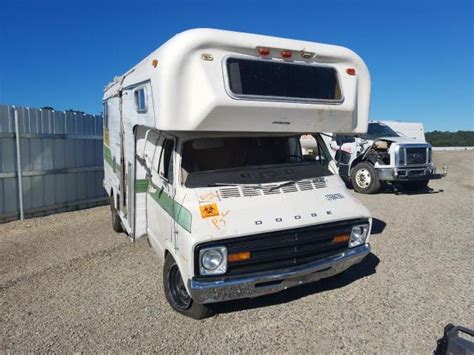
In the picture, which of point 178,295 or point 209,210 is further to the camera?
point 178,295

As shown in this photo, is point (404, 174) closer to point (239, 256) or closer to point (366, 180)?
point (366, 180)

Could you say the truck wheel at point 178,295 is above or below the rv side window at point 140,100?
below

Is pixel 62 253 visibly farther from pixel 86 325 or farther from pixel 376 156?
pixel 376 156

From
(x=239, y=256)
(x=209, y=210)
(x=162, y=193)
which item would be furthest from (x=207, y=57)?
(x=239, y=256)

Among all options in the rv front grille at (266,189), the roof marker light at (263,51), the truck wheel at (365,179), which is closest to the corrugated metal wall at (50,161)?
the rv front grille at (266,189)

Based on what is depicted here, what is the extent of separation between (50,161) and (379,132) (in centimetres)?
1028

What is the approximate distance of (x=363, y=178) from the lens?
1298 centimetres

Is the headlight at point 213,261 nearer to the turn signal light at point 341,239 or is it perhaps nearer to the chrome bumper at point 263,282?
the chrome bumper at point 263,282

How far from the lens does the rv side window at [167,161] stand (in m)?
4.70

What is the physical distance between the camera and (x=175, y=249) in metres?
4.25

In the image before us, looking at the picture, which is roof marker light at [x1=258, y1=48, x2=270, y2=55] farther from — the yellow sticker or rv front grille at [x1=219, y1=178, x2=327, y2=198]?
the yellow sticker

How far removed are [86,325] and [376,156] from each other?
10.8m

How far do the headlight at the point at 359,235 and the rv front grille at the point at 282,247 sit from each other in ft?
0.62

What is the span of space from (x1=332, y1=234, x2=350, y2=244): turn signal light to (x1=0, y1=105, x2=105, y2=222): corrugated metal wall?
7.52 metres
